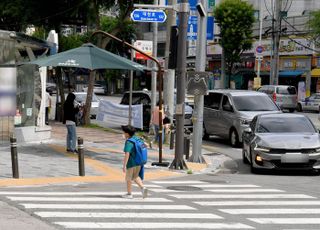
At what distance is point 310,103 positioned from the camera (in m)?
40.9

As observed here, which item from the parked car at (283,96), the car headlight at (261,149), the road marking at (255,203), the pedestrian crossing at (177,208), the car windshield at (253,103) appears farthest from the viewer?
the parked car at (283,96)

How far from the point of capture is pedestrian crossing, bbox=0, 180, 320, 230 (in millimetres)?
8242

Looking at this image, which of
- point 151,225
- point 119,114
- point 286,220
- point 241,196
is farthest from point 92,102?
point 151,225

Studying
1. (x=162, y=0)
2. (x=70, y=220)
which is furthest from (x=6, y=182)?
(x=162, y=0)

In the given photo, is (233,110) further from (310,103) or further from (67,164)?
(310,103)

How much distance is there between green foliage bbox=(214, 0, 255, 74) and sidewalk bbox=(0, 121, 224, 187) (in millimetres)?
30065

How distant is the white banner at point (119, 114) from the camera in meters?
23.2

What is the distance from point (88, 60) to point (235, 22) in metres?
34.8

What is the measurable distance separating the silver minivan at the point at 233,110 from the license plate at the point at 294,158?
6115 mm

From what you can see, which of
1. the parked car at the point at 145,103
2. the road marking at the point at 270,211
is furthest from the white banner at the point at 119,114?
the road marking at the point at 270,211

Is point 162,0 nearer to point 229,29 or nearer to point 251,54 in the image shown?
point 229,29

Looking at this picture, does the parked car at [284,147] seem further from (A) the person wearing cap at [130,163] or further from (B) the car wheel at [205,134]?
(B) the car wheel at [205,134]

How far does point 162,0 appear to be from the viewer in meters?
20.8

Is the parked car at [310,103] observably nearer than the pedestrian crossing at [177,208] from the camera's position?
No
